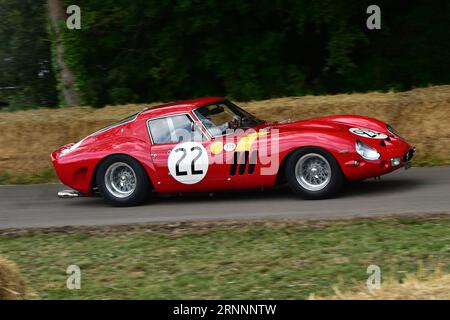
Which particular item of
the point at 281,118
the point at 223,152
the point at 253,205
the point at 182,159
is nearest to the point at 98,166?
the point at 182,159

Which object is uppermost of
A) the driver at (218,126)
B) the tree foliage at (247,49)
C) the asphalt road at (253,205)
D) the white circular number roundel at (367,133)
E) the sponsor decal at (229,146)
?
the tree foliage at (247,49)

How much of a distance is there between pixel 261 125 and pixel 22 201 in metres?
3.72

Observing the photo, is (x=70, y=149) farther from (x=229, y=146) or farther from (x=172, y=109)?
(x=229, y=146)

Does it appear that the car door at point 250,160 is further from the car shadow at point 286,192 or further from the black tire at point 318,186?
the car shadow at point 286,192

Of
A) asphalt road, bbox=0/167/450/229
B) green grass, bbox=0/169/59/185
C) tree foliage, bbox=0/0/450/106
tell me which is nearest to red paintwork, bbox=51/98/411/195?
asphalt road, bbox=0/167/450/229

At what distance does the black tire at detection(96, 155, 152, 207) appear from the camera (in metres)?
11.0

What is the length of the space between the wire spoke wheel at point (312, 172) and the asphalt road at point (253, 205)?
0.21 metres

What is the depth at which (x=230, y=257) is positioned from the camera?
8117 millimetres

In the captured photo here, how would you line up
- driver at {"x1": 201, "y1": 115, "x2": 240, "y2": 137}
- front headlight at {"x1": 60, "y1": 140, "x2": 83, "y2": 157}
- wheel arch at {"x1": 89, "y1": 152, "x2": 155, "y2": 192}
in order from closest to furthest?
driver at {"x1": 201, "y1": 115, "x2": 240, "y2": 137}
wheel arch at {"x1": 89, "y1": 152, "x2": 155, "y2": 192}
front headlight at {"x1": 60, "y1": 140, "x2": 83, "y2": 157}

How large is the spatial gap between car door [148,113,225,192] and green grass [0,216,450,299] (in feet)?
4.06

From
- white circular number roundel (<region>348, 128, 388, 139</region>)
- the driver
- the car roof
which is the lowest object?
white circular number roundel (<region>348, 128, 388, 139</region>)

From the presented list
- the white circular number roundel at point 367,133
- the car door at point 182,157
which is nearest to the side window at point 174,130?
the car door at point 182,157

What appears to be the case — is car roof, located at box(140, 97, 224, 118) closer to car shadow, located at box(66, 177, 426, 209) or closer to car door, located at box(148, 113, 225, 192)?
car door, located at box(148, 113, 225, 192)

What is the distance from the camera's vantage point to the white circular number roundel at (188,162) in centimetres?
1057
